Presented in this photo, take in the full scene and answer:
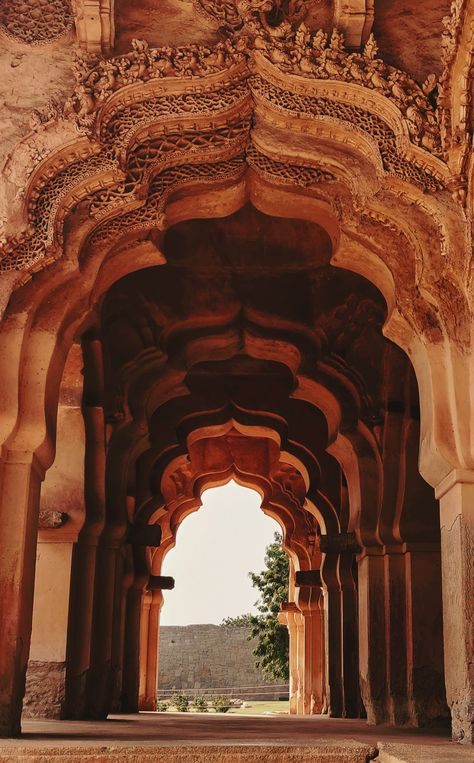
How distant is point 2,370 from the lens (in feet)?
22.5

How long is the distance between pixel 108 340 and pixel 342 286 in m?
2.64

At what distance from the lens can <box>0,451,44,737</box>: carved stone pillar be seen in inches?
252

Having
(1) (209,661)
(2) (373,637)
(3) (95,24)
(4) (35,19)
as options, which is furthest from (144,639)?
(1) (209,661)

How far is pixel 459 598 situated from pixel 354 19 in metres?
3.98

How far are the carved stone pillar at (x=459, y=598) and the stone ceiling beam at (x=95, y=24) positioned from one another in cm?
382

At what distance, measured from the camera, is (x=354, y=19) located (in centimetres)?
722

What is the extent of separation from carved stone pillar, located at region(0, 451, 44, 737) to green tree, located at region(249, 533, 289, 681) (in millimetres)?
25784

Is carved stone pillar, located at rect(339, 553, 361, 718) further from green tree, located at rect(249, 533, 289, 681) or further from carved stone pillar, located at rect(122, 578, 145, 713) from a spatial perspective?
green tree, located at rect(249, 533, 289, 681)

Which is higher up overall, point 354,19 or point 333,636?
point 354,19

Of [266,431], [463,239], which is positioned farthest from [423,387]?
[266,431]

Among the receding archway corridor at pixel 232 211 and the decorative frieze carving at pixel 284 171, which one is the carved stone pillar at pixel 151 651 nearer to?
the receding archway corridor at pixel 232 211

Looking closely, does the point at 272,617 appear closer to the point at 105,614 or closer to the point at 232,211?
the point at 105,614

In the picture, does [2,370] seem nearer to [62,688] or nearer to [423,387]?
[423,387]

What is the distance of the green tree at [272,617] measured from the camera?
33.6m
